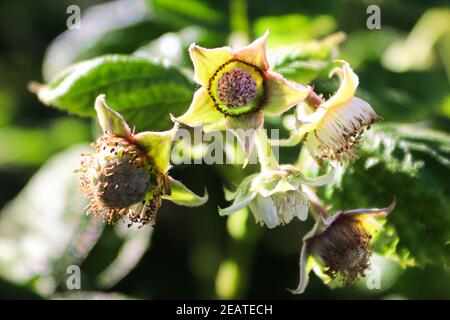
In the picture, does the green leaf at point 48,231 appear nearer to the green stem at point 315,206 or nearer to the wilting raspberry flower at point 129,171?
the wilting raspberry flower at point 129,171

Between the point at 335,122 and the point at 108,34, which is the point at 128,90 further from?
the point at 108,34

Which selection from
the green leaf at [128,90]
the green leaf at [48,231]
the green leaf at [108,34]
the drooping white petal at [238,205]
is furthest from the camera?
the green leaf at [108,34]

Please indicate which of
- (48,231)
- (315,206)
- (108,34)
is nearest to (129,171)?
(315,206)

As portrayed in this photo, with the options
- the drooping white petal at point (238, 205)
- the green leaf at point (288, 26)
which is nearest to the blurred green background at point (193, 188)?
the green leaf at point (288, 26)

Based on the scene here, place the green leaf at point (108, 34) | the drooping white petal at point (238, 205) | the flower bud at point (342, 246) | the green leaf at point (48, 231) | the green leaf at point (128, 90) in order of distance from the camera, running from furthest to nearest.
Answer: the green leaf at point (108, 34)
the green leaf at point (48, 231)
the green leaf at point (128, 90)
the flower bud at point (342, 246)
the drooping white petal at point (238, 205)
